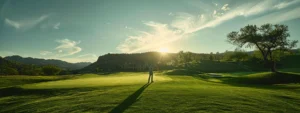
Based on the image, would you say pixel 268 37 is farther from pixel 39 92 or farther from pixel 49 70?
pixel 49 70

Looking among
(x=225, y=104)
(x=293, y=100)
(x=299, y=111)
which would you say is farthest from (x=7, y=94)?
(x=293, y=100)

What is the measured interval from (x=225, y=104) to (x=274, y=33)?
48.1 meters

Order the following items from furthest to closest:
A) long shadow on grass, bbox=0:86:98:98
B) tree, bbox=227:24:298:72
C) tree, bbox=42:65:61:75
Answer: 1. tree, bbox=42:65:61:75
2. tree, bbox=227:24:298:72
3. long shadow on grass, bbox=0:86:98:98

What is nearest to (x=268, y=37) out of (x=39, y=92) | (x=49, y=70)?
(x=39, y=92)

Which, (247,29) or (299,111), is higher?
(247,29)

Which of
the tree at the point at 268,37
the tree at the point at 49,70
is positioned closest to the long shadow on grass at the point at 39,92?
the tree at the point at 268,37

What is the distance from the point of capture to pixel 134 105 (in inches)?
587

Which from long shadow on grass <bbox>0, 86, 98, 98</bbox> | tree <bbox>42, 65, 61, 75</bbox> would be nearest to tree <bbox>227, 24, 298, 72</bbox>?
long shadow on grass <bbox>0, 86, 98, 98</bbox>

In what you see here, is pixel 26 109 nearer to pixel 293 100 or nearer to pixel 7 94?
pixel 7 94

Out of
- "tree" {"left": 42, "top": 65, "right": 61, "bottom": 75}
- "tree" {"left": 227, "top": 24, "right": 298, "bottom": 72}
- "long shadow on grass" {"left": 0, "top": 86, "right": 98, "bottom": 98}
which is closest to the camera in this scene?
"long shadow on grass" {"left": 0, "top": 86, "right": 98, "bottom": 98}

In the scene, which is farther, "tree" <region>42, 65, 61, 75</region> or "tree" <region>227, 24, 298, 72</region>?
"tree" <region>42, 65, 61, 75</region>

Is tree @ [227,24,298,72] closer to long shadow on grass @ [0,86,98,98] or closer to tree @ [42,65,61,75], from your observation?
long shadow on grass @ [0,86,98,98]

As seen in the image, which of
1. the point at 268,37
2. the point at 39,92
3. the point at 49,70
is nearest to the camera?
the point at 39,92

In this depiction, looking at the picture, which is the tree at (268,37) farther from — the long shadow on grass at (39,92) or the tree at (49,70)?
the tree at (49,70)
